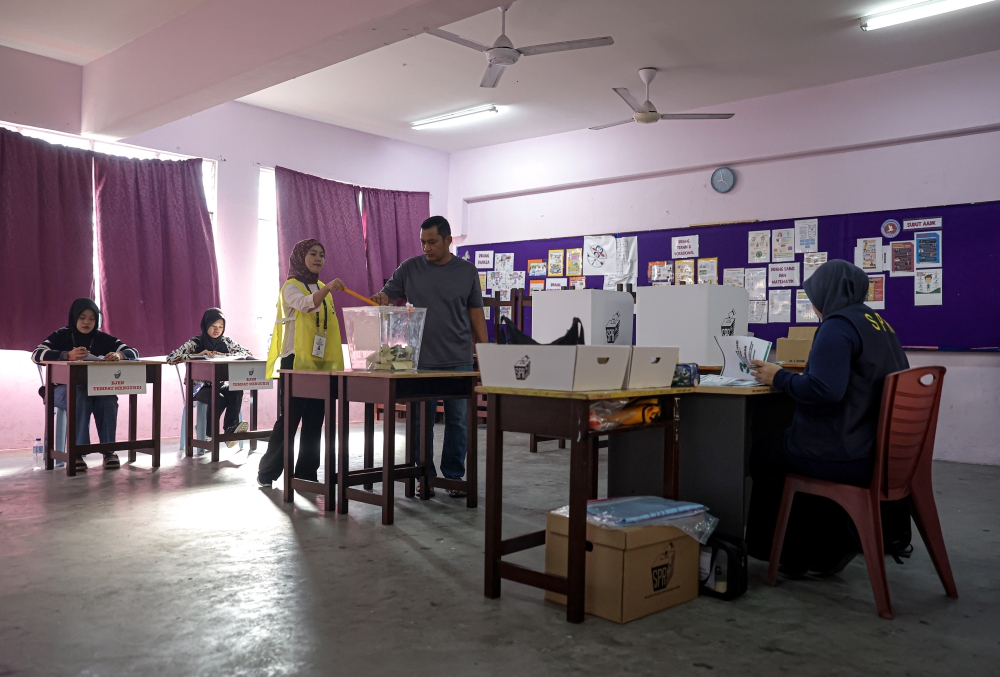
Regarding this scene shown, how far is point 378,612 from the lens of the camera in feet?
7.47

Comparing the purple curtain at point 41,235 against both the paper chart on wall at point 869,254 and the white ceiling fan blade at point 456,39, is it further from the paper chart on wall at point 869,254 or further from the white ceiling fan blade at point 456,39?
the paper chart on wall at point 869,254

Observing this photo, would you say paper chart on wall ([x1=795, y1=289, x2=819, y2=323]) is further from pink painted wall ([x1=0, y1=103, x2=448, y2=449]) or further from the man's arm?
pink painted wall ([x1=0, y1=103, x2=448, y2=449])

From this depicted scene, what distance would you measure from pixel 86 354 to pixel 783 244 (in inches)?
212

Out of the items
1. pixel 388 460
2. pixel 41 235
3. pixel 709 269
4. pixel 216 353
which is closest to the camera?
pixel 388 460

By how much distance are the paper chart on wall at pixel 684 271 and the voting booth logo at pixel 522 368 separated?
16.2 ft

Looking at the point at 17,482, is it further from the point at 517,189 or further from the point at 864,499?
the point at 517,189

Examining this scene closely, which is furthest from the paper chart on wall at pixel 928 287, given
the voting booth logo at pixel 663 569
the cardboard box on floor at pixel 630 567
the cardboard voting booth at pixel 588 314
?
the voting booth logo at pixel 663 569

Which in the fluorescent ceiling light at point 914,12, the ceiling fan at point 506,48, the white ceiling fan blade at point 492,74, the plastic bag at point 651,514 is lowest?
the plastic bag at point 651,514

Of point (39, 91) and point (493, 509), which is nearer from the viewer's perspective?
point (493, 509)

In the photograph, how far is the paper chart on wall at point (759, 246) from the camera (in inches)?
258

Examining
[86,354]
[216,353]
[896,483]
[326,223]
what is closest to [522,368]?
[896,483]

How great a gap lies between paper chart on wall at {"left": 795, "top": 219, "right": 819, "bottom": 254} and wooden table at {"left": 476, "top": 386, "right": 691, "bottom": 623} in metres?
4.31

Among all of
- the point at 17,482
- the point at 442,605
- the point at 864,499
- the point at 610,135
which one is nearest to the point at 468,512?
the point at 442,605

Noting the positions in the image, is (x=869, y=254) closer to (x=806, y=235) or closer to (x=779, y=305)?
(x=806, y=235)
